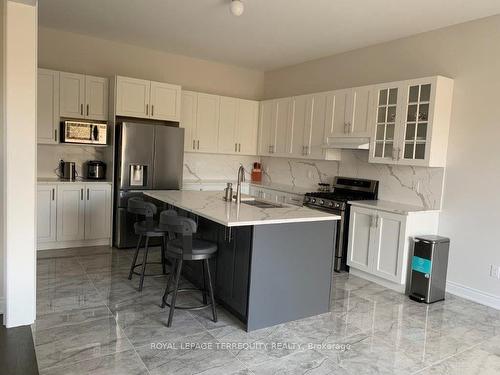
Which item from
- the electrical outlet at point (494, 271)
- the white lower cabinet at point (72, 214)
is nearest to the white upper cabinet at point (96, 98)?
the white lower cabinet at point (72, 214)

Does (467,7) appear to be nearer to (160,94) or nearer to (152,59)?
(160,94)

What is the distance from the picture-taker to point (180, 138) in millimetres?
5484

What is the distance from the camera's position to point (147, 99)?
5359 millimetres

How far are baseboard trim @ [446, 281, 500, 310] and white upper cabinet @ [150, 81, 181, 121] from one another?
4048mm

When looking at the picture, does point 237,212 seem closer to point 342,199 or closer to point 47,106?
point 342,199

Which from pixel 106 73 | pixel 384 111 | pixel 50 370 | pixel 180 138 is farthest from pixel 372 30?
pixel 50 370

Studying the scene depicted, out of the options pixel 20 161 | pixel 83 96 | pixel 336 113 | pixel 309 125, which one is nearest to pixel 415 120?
pixel 336 113

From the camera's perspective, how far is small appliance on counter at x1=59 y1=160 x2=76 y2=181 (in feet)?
17.0

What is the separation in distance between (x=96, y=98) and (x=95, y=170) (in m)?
0.96

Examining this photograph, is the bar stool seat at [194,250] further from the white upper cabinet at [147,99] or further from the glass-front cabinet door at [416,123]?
the white upper cabinet at [147,99]

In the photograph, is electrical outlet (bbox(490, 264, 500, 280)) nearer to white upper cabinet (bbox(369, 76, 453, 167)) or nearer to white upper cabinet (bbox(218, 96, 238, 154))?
white upper cabinet (bbox(369, 76, 453, 167))

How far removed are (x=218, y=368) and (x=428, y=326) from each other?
1.87m

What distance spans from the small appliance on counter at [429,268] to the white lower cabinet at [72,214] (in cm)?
378

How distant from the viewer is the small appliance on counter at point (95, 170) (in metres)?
5.27
